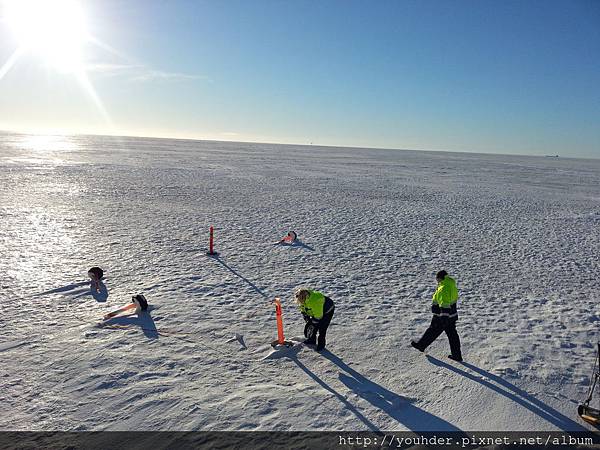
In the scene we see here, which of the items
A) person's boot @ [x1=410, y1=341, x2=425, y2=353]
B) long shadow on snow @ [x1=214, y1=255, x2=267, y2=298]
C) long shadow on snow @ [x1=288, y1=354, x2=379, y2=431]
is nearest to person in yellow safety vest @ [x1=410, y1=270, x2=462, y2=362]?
person's boot @ [x1=410, y1=341, x2=425, y2=353]

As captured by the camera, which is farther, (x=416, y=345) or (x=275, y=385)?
(x=416, y=345)

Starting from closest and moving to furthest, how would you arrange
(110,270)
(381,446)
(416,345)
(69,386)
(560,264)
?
(381,446), (69,386), (416,345), (110,270), (560,264)

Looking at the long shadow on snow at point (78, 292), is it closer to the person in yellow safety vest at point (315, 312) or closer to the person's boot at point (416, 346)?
the person in yellow safety vest at point (315, 312)

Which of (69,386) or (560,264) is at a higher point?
(560,264)

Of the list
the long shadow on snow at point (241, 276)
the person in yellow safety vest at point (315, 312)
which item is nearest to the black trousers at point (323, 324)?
the person in yellow safety vest at point (315, 312)

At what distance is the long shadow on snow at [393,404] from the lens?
5234mm

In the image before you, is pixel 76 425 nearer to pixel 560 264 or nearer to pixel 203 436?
pixel 203 436

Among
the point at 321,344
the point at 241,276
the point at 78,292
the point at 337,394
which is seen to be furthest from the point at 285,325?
the point at 78,292

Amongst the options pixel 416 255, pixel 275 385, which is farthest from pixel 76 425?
pixel 416 255

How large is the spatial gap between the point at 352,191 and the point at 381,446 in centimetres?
2512

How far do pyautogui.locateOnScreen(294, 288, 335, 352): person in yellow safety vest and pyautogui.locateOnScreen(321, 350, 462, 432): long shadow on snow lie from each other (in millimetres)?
701

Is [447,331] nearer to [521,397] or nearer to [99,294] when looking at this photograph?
[521,397]

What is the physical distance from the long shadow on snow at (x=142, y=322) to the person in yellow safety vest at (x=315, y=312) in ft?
9.44

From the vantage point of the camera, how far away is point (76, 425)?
16.8ft
